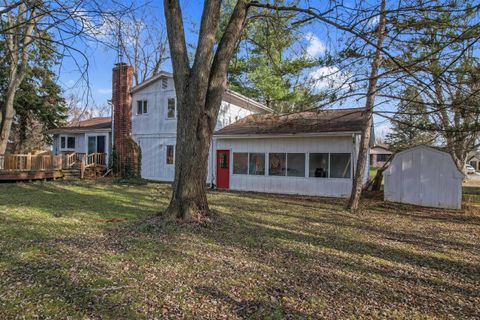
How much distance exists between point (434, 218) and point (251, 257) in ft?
24.0

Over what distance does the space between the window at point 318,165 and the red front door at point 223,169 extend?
4278mm

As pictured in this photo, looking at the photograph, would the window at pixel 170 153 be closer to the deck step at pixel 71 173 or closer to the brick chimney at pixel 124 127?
the brick chimney at pixel 124 127

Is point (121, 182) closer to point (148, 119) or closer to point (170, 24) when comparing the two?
point (148, 119)

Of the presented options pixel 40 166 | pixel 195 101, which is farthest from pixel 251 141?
pixel 40 166

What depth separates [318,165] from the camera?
14.1 metres

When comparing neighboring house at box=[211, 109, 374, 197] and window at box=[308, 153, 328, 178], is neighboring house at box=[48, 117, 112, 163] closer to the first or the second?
neighboring house at box=[211, 109, 374, 197]

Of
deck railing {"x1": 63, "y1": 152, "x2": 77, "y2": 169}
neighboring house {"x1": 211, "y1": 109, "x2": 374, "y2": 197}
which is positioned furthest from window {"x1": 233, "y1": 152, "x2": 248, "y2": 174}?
deck railing {"x1": 63, "y1": 152, "x2": 77, "y2": 169}

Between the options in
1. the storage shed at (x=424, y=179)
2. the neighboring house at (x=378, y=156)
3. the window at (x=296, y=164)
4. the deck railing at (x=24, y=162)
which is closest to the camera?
the storage shed at (x=424, y=179)

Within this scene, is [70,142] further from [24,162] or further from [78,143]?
[24,162]

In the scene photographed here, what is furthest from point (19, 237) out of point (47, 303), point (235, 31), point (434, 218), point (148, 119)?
point (148, 119)

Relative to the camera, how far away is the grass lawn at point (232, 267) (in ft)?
11.2

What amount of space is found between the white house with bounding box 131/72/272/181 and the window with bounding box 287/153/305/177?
4666 millimetres

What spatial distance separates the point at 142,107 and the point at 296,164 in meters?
9.78

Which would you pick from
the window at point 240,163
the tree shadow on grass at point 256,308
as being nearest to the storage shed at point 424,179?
the window at point 240,163
